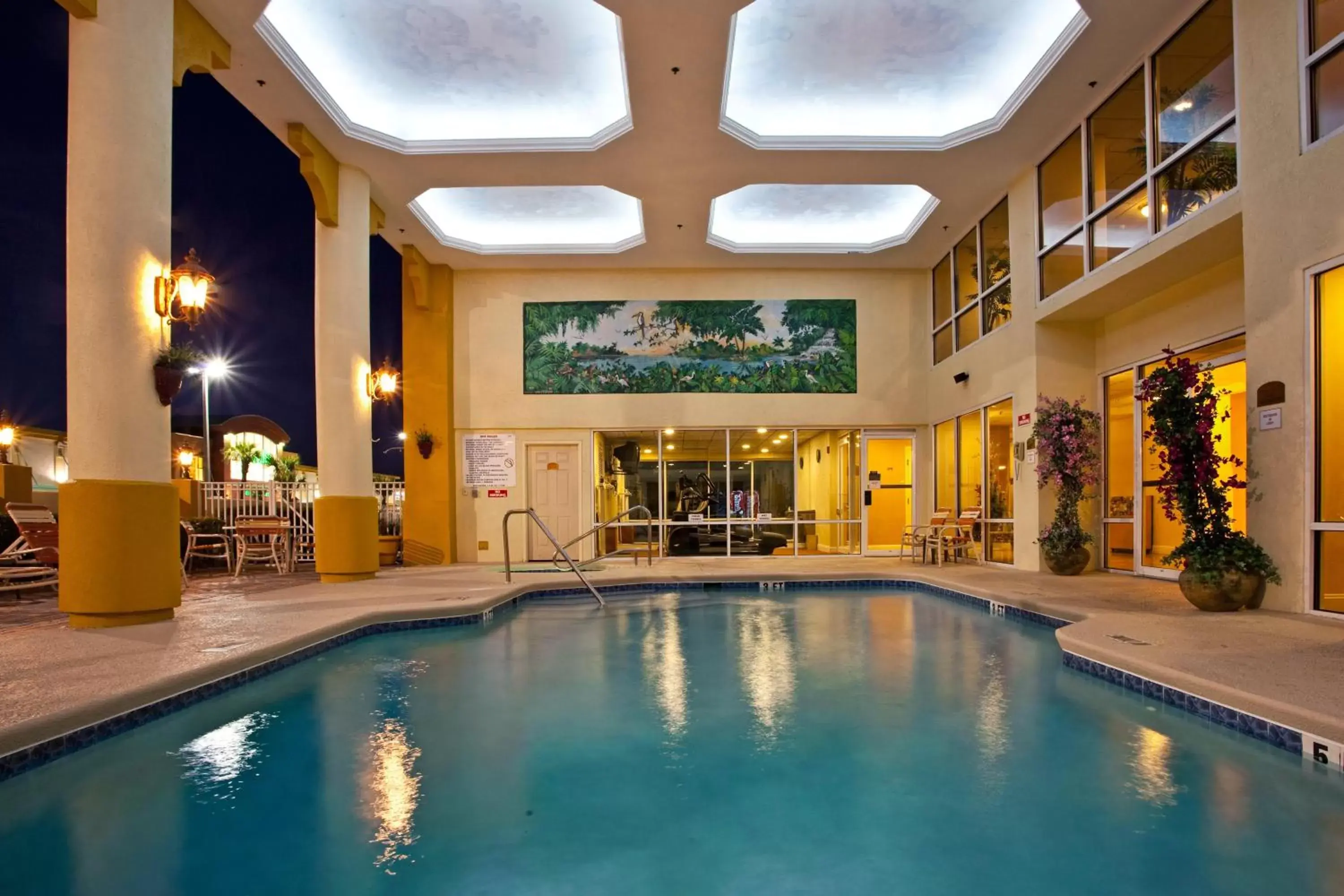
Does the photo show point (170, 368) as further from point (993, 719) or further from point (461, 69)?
point (993, 719)

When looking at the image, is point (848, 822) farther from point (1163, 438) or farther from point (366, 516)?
point (366, 516)

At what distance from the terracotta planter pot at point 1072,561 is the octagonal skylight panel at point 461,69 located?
6.52 metres

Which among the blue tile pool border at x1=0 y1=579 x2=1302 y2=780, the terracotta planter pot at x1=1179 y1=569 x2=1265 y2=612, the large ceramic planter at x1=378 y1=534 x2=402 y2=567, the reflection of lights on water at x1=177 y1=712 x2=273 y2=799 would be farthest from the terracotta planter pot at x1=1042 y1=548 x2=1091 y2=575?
the large ceramic planter at x1=378 y1=534 x2=402 y2=567

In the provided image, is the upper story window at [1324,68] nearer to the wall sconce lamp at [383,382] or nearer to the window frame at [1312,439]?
the window frame at [1312,439]

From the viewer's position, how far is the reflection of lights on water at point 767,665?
378 centimetres

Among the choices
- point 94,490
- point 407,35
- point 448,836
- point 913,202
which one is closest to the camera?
point 448,836

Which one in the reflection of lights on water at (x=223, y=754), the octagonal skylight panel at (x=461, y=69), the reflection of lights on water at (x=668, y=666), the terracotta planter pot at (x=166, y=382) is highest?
the octagonal skylight panel at (x=461, y=69)

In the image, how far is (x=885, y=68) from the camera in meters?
7.15

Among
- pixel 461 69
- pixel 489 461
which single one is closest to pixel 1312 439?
pixel 461 69

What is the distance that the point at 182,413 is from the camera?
1192 inches

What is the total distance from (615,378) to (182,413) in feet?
86.0

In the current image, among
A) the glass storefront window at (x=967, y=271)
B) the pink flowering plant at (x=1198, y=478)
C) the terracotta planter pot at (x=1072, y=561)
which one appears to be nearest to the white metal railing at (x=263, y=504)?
the glass storefront window at (x=967, y=271)

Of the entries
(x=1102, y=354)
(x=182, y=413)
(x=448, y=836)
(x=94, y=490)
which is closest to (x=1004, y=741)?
(x=448, y=836)

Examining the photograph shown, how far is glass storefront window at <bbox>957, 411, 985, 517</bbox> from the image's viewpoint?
34.0 ft
